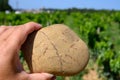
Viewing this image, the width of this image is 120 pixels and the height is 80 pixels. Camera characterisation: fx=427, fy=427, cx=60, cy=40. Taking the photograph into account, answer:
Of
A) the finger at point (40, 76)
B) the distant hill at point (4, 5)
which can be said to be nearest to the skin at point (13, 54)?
the finger at point (40, 76)

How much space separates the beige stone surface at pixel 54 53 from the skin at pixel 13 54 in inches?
2.2

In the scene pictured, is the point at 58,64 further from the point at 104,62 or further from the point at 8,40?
the point at 104,62

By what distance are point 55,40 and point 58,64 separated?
8 centimetres

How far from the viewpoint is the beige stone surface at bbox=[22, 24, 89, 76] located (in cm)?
144

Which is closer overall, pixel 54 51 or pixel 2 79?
pixel 2 79

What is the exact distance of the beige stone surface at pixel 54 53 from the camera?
56.9 inches

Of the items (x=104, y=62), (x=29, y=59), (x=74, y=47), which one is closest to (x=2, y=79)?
(x=29, y=59)

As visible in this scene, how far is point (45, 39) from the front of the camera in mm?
1475

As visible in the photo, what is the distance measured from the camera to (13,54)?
4.34 feet

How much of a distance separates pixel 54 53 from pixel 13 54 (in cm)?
17

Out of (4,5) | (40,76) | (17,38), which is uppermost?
(17,38)

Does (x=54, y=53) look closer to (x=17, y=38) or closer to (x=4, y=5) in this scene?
(x=17, y=38)

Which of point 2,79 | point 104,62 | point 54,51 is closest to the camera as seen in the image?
point 2,79

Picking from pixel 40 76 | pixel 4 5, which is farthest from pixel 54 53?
pixel 4 5
